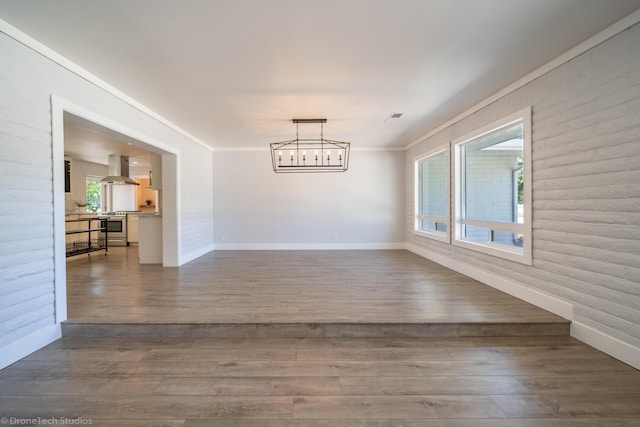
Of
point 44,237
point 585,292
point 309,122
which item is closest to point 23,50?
point 44,237

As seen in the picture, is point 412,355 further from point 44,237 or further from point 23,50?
point 23,50

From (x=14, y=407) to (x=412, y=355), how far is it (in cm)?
A: 283

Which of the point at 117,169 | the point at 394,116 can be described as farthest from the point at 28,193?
the point at 117,169

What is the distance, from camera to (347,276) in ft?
13.9

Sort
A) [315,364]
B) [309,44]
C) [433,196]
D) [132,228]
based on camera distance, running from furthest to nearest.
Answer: [132,228]
[433,196]
[309,44]
[315,364]

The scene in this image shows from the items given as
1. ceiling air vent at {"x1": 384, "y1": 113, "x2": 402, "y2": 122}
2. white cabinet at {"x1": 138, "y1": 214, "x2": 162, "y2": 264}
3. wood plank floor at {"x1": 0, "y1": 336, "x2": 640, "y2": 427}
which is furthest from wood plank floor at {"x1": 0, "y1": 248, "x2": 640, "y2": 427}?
ceiling air vent at {"x1": 384, "y1": 113, "x2": 402, "y2": 122}

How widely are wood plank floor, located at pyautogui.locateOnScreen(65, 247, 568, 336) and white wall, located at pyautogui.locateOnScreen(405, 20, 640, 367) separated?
37 centimetres

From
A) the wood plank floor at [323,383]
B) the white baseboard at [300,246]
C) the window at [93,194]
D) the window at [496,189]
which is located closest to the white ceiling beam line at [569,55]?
the window at [496,189]

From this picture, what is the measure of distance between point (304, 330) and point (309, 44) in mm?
2704

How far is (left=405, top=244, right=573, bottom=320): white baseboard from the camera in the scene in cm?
264

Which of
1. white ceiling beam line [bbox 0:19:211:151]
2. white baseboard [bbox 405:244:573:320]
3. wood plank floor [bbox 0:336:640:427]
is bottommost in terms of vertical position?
wood plank floor [bbox 0:336:640:427]

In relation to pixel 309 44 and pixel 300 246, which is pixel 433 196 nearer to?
pixel 300 246

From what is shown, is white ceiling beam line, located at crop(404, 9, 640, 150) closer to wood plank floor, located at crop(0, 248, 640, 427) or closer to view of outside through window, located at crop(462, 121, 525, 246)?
view of outside through window, located at crop(462, 121, 525, 246)

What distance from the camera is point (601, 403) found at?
5.53ft
